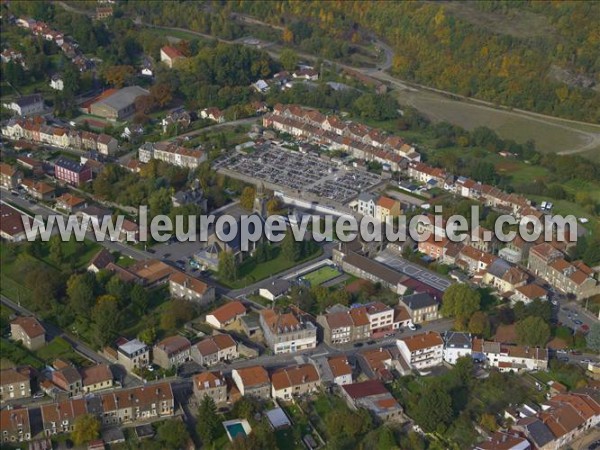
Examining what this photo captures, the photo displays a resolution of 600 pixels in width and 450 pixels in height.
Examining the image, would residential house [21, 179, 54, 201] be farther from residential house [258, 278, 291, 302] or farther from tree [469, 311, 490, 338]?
tree [469, 311, 490, 338]

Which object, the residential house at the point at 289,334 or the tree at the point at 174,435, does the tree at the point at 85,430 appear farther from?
the residential house at the point at 289,334

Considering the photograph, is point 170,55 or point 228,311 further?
point 170,55

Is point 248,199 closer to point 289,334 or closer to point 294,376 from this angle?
point 289,334

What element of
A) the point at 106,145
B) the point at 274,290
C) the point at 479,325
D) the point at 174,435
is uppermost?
the point at 479,325

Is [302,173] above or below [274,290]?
below

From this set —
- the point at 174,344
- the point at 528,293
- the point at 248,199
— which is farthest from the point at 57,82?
the point at 528,293

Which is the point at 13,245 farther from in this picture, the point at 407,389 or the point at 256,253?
the point at 407,389

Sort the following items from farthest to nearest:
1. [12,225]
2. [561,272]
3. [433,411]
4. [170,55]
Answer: [170,55] → [12,225] → [561,272] → [433,411]

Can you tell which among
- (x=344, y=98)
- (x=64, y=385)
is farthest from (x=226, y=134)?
(x=64, y=385)
